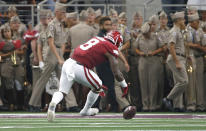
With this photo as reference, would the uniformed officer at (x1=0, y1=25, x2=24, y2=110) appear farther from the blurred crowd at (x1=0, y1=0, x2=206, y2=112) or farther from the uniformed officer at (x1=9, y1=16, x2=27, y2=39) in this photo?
the uniformed officer at (x1=9, y1=16, x2=27, y2=39)

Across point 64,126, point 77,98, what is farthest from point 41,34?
point 64,126

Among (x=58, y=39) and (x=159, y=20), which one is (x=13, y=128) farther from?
(x=159, y=20)

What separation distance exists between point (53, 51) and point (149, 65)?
2230 millimetres

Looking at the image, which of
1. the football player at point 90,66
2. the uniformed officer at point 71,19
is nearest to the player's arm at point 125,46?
the uniformed officer at point 71,19

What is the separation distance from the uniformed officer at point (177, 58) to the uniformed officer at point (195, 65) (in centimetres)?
29

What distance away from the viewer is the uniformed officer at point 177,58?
13234 mm

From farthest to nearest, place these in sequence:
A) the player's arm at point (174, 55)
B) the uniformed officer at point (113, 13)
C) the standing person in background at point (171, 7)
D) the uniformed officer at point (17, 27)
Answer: the standing person in background at point (171, 7) < the uniformed officer at point (17, 27) < the uniformed officer at point (113, 13) < the player's arm at point (174, 55)

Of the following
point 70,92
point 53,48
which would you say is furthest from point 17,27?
point 70,92

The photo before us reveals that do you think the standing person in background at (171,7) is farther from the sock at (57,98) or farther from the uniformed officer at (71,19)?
the sock at (57,98)

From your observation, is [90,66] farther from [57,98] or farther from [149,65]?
[149,65]

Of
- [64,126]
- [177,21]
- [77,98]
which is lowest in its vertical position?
[77,98]

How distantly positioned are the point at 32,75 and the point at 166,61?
3011mm

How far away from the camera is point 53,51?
43.1ft

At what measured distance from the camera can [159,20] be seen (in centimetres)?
1416
